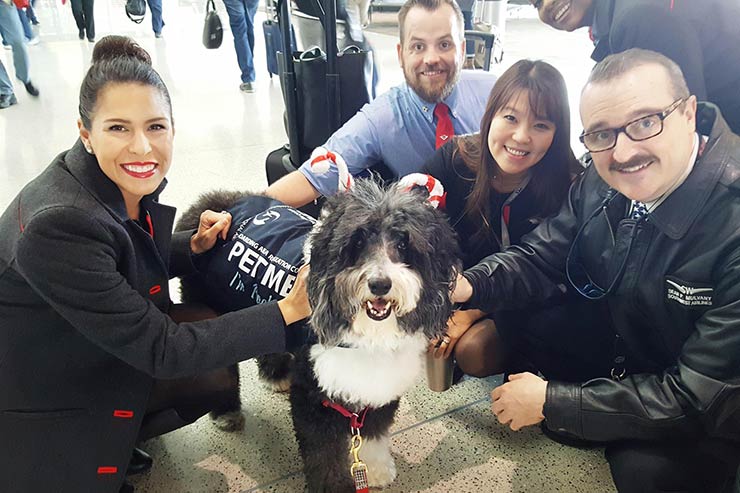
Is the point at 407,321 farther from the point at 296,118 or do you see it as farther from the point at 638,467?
the point at 296,118

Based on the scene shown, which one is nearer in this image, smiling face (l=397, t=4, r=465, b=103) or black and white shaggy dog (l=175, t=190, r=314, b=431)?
black and white shaggy dog (l=175, t=190, r=314, b=431)

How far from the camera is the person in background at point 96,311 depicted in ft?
4.15

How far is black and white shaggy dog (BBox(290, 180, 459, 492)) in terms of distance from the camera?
138 cm

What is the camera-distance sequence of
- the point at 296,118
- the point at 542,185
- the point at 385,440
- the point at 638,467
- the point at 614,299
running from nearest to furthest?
1. the point at 638,467
2. the point at 614,299
3. the point at 385,440
4. the point at 542,185
5. the point at 296,118

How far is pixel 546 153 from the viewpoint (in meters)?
1.96

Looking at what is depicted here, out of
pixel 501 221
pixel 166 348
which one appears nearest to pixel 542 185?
pixel 501 221

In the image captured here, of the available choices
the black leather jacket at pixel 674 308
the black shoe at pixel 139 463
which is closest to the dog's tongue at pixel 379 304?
the black leather jacket at pixel 674 308

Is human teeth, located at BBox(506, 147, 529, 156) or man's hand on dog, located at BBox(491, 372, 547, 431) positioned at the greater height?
human teeth, located at BBox(506, 147, 529, 156)

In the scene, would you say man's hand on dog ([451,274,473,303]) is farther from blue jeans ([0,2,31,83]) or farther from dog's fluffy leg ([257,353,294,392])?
blue jeans ([0,2,31,83])

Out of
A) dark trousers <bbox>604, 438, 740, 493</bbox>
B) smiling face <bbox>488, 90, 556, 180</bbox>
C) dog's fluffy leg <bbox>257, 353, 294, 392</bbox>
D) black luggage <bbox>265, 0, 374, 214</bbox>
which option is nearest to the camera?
Answer: dark trousers <bbox>604, 438, 740, 493</bbox>

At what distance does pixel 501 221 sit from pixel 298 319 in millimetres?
924

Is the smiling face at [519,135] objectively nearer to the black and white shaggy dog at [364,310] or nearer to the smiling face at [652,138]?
the smiling face at [652,138]

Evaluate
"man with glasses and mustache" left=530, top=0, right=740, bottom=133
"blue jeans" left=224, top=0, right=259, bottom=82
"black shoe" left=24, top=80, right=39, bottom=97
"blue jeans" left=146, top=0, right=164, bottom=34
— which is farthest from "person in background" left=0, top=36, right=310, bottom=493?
"blue jeans" left=146, top=0, right=164, bottom=34

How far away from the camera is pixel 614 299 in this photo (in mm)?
1664
